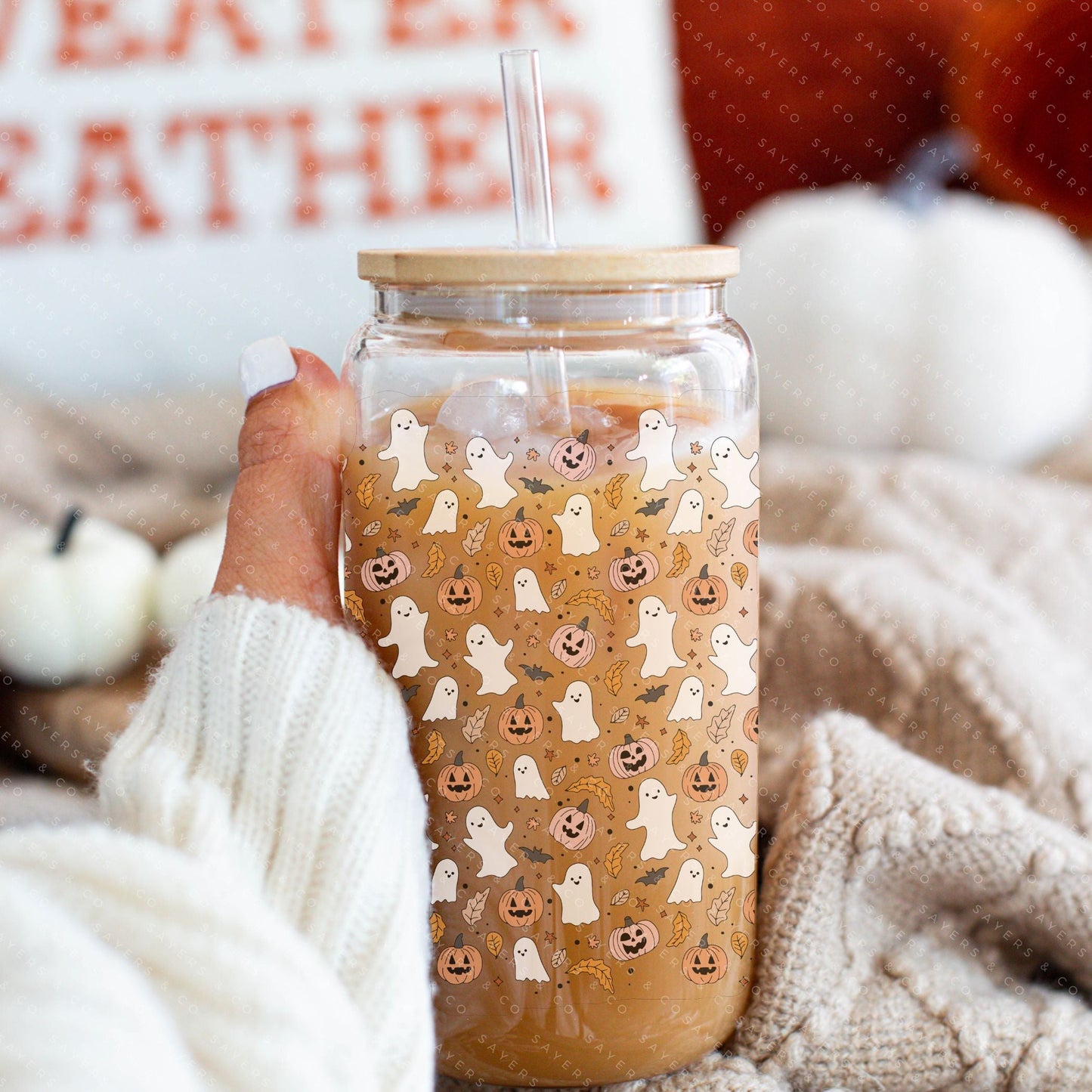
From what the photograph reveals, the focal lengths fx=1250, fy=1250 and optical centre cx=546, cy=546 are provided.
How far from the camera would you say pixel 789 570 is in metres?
0.62

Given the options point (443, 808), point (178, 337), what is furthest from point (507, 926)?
point (178, 337)

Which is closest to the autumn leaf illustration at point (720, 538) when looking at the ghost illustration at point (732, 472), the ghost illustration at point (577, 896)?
the ghost illustration at point (732, 472)

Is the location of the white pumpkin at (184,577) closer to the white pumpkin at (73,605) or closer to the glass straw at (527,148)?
the white pumpkin at (73,605)

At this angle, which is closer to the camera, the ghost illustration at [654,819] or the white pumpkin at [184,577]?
the ghost illustration at [654,819]

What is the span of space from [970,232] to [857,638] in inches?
20.2

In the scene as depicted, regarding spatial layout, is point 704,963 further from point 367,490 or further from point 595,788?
point 367,490

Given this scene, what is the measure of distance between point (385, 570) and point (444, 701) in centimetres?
4

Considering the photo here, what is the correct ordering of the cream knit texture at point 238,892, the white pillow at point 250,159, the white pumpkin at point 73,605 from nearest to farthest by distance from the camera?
1. the cream knit texture at point 238,892
2. the white pumpkin at point 73,605
3. the white pillow at point 250,159

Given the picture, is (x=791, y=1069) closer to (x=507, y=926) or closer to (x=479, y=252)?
(x=507, y=926)

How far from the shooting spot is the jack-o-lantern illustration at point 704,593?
382 millimetres

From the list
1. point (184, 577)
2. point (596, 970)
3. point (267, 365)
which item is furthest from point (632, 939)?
point (184, 577)

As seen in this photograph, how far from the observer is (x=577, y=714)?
38cm

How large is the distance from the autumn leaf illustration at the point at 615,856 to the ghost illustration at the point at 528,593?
78 millimetres

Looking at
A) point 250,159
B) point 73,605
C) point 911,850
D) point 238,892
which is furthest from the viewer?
point 250,159
